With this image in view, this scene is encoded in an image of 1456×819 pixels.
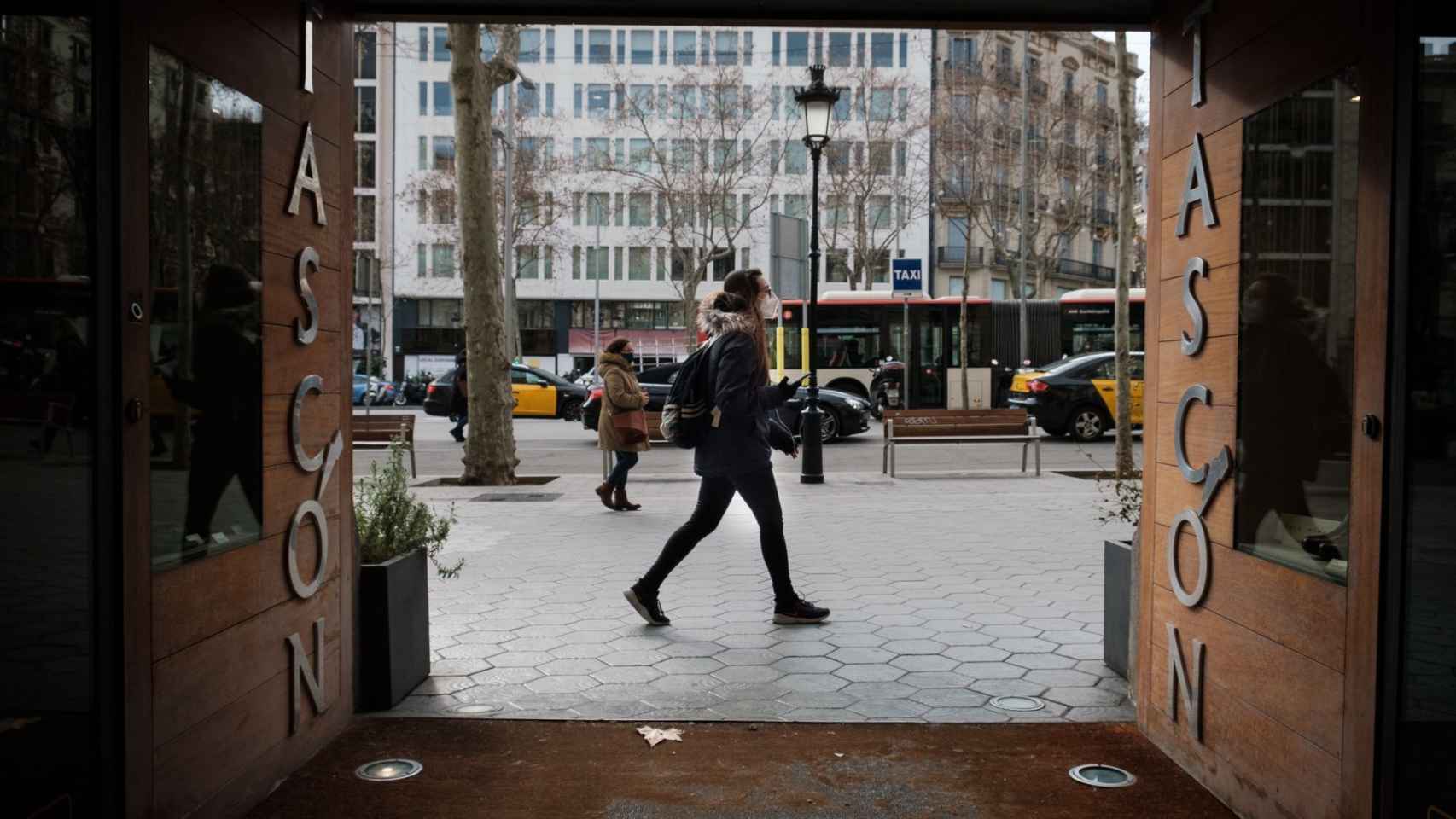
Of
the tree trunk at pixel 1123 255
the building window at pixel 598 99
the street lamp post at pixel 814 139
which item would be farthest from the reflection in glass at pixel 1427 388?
the building window at pixel 598 99

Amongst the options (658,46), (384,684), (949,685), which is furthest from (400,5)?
(658,46)

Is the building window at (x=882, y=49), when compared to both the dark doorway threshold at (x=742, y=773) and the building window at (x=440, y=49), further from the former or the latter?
the dark doorway threshold at (x=742, y=773)

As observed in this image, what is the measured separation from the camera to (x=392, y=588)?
180 inches

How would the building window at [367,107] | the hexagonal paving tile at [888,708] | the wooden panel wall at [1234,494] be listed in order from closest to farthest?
the wooden panel wall at [1234,494], the hexagonal paving tile at [888,708], the building window at [367,107]

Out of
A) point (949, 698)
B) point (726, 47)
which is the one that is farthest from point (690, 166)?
point (949, 698)

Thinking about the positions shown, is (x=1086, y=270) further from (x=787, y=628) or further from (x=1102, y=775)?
(x=1102, y=775)

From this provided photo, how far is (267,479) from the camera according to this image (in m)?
3.66

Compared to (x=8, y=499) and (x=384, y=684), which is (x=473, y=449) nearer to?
(x=8, y=499)

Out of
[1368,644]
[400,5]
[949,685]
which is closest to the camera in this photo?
[1368,644]

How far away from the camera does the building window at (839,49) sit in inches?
2074

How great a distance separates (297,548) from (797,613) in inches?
113

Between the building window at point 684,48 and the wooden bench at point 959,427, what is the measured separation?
42.0 metres

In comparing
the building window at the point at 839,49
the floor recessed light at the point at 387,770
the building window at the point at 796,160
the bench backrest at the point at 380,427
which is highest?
the building window at the point at 839,49

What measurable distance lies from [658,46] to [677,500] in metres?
49.3
